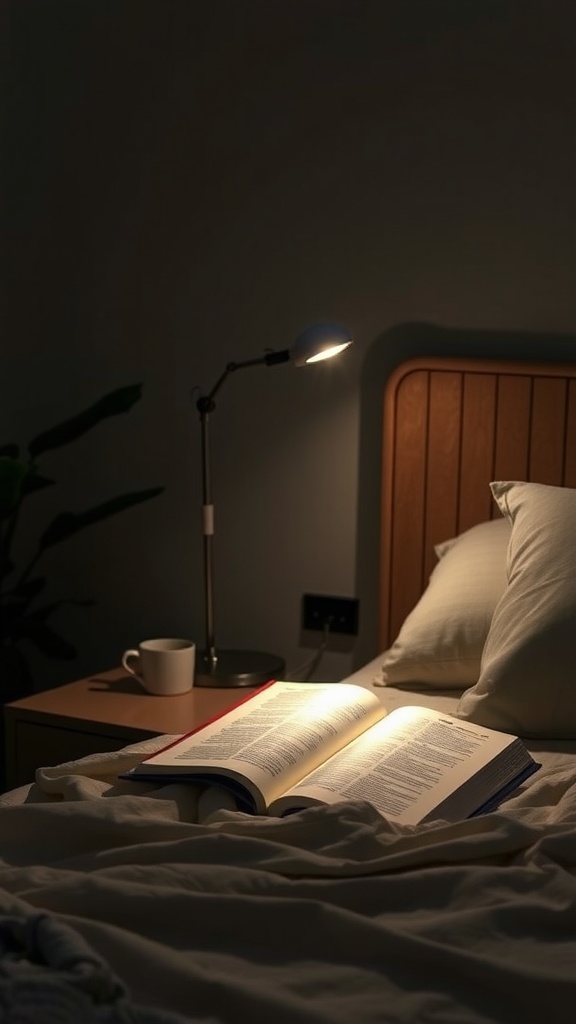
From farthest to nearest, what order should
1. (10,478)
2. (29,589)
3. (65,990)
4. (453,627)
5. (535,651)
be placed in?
(29,589) < (10,478) < (453,627) < (535,651) < (65,990)

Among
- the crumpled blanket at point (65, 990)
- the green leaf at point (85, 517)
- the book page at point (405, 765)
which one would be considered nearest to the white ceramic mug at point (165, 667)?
the green leaf at point (85, 517)

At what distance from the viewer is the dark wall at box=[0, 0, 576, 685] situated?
7.64ft

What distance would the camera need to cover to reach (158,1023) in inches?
38.8

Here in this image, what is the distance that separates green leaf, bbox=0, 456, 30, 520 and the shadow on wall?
0.63 m

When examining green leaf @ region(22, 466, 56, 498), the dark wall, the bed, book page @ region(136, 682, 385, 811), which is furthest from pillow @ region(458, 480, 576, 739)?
green leaf @ region(22, 466, 56, 498)

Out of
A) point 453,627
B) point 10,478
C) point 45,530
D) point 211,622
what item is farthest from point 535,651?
point 45,530

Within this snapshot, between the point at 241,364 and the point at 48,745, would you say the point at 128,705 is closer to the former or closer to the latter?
the point at 48,745

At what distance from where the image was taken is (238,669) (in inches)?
92.3

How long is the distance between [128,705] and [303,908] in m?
1.09

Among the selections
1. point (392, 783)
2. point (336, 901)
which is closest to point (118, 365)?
point (392, 783)

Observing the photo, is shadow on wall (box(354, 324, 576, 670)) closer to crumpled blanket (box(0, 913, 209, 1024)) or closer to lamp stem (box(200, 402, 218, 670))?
lamp stem (box(200, 402, 218, 670))

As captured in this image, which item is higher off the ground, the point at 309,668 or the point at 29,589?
the point at 29,589

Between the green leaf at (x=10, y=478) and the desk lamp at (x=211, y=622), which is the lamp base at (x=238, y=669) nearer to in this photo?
the desk lamp at (x=211, y=622)

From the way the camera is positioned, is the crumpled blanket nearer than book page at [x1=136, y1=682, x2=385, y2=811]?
Yes
